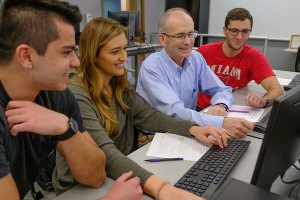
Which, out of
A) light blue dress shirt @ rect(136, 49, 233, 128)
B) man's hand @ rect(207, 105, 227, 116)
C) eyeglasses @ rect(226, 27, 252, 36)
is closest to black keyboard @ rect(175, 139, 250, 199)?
light blue dress shirt @ rect(136, 49, 233, 128)

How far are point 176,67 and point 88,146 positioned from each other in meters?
0.98

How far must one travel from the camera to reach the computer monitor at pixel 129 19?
11.8ft

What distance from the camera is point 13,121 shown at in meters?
0.78

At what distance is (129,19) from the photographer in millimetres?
3707

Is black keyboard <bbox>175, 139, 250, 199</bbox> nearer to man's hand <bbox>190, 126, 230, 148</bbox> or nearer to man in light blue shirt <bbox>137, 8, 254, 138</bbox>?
man's hand <bbox>190, 126, 230, 148</bbox>

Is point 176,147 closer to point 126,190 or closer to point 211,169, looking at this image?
point 211,169

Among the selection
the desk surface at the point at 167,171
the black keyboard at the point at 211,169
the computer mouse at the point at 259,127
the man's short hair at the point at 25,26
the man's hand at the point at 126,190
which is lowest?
the desk surface at the point at 167,171

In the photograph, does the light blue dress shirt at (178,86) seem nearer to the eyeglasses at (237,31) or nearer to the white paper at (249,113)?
the white paper at (249,113)

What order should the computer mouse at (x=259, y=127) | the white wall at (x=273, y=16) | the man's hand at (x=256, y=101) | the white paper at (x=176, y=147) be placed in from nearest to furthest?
the white paper at (x=176, y=147)
the computer mouse at (x=259, y=127)
the man's hand at (x=256, y=101)
the white wall at (x=273, y=16)

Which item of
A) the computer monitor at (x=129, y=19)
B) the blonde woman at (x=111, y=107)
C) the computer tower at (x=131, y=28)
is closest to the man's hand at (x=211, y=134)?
the blonde woman at (x=111, y=107)

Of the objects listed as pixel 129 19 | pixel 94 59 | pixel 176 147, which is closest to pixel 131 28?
pixel 129 19

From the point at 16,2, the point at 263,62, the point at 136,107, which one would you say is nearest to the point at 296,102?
the point at 16,2

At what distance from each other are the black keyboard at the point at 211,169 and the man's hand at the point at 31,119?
16.7 inches

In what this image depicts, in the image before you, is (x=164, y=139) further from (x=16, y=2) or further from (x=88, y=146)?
(x=16, y=2)
